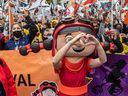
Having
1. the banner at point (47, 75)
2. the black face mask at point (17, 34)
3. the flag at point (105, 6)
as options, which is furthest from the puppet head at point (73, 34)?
the flag at point (105, 6)

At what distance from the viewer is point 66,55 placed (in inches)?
158

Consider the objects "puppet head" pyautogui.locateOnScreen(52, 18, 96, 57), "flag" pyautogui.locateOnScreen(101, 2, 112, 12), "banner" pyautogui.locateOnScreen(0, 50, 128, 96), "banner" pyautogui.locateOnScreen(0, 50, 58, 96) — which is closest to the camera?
"puppet head" pyautogui.locateOnScreen(52, 18, 96, 57)

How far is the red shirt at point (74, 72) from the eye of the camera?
13.3ft

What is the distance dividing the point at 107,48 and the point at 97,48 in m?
0.37

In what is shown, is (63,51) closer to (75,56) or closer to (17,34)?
(75,56)

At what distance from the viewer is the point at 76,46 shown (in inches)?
156

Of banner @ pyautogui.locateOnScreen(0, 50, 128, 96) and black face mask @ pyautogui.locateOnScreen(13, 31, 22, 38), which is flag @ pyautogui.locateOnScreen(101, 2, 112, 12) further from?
banner @ pyautogui.locateOnScreen(0, 50, 128, 96)

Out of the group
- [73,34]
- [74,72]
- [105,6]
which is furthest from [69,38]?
[105,6]

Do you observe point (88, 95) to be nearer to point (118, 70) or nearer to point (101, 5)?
point (118, 70)

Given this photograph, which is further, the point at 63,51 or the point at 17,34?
the point at 17,34

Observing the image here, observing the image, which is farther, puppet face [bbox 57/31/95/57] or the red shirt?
the red shirt

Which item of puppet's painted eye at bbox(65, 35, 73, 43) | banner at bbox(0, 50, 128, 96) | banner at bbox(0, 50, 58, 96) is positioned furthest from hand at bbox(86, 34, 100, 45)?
banner at bbox(0, 50, 58, 96)

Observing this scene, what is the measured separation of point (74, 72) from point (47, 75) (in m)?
0.67

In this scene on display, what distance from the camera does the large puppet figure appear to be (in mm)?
3941
